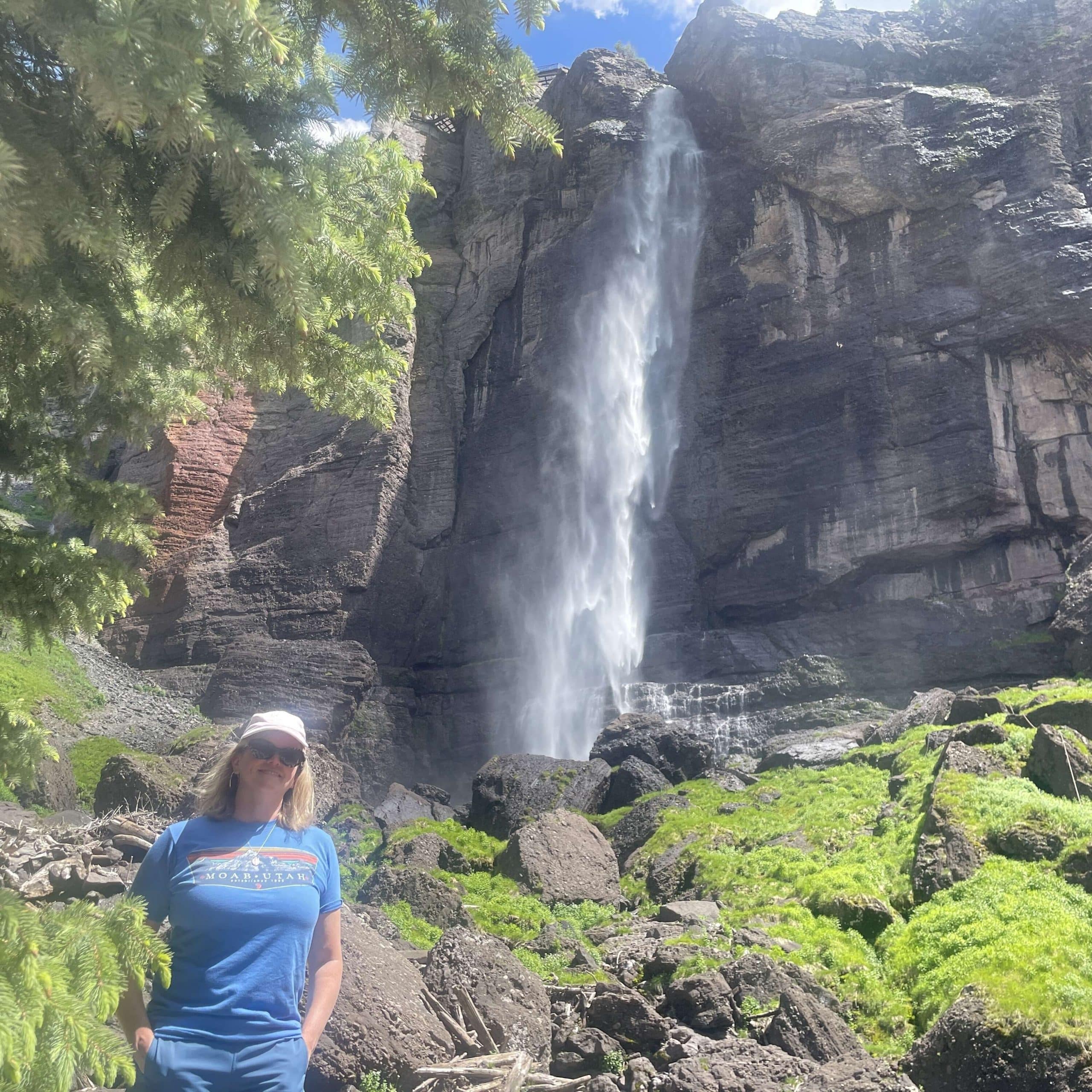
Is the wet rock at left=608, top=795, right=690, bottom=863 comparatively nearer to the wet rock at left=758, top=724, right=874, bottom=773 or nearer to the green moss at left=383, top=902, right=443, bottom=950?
the wet rock at left=758, top=724, right=874, bottom=773

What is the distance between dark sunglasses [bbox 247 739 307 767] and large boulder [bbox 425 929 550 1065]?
15.1 feet

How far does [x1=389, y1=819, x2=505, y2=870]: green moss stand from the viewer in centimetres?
Result: 1652

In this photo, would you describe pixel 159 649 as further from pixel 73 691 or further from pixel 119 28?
pixel 119 28

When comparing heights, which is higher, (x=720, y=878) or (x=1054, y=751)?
(x=1054, y=751)

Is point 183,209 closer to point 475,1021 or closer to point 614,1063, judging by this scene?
point 475,1021

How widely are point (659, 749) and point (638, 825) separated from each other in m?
6.22

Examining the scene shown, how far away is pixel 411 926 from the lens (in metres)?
11.0

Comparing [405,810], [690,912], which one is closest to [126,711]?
[405,810]

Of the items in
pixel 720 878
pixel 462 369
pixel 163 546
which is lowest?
pixel 720 878

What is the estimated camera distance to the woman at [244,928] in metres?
3.09

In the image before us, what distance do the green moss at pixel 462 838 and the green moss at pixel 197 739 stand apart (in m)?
5.29

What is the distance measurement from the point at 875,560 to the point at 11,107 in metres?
32.0

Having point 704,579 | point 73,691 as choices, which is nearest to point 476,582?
point 704,579

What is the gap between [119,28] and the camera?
3.37 meters
